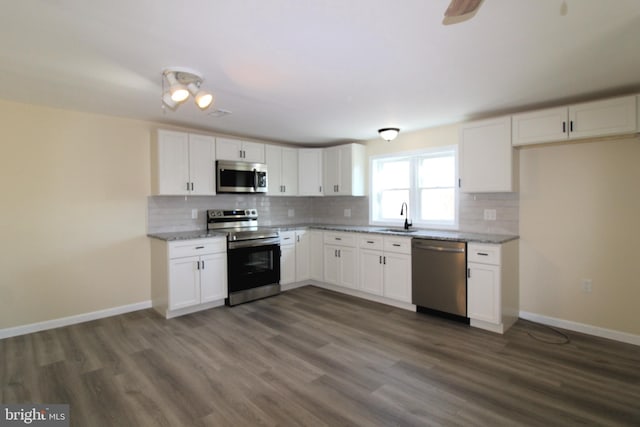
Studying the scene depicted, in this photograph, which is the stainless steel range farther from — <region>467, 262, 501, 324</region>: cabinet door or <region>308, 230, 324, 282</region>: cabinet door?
<region>467, 262, 501, 324</region>: cabinet door

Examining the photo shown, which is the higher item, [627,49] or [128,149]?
[627,49]

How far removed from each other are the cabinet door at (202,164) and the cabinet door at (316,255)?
5.32ft

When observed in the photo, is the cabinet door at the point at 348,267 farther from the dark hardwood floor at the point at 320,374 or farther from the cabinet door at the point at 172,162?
the cabinet door at the point at 172,162

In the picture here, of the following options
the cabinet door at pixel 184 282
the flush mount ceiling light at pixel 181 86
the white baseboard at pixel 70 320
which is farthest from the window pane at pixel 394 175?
the white baseboard at pixel 70 320

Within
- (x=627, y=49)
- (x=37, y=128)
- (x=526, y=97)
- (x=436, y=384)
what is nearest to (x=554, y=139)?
(x=526, y=97)

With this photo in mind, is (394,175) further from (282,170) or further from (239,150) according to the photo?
(239,150)

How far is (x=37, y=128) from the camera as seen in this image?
10.9 ft

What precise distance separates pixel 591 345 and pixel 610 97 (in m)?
2.29

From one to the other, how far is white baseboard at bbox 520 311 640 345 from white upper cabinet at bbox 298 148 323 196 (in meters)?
3.28

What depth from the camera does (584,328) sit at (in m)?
3.24

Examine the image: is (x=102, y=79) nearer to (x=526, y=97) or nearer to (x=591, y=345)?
(x=526, y=97)

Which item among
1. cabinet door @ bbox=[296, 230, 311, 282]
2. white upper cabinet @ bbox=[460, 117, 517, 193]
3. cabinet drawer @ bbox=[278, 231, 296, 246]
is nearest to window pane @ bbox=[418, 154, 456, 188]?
white upper cabinet @ bbox=[460, 117, 517, 193]

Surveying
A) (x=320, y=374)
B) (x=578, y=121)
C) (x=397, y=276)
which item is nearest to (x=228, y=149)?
(x=397, y=276)

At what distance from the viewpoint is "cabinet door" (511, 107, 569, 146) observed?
3080mm
